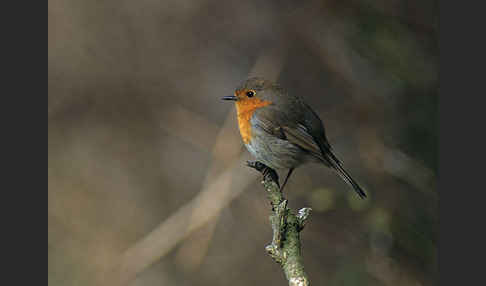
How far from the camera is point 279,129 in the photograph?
10.7ft

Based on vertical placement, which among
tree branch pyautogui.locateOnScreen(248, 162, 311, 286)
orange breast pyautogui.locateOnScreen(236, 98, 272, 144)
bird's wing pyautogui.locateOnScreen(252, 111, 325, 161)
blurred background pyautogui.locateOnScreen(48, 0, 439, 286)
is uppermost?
blurred background pyautogui.locateOnScreen(48, 0, 439, 286)

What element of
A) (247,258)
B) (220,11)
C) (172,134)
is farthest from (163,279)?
(220,11)

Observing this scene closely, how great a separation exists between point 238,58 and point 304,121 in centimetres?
292

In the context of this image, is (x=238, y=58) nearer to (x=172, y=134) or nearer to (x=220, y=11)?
(x=220, y=11)

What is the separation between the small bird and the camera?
3117 millimetres

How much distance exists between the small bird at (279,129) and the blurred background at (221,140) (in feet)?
3.57

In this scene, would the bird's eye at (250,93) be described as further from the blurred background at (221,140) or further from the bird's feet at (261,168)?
the blurred background at (221,140)

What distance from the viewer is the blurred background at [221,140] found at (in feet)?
14.7

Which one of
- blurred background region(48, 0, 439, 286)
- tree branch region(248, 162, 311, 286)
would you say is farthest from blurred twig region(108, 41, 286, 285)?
tree branch region(248, 162, 311, 286)

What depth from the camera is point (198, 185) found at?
5.75m

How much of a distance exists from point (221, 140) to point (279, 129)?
5.39ft

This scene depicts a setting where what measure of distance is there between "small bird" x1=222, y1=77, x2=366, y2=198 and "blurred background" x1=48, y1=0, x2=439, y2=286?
109 centimetres

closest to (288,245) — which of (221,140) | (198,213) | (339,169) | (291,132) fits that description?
(339,169)

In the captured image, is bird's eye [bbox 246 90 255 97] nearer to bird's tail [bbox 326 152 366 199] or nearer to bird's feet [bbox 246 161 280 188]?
bird's feet [bbox 246 161 280 188]
